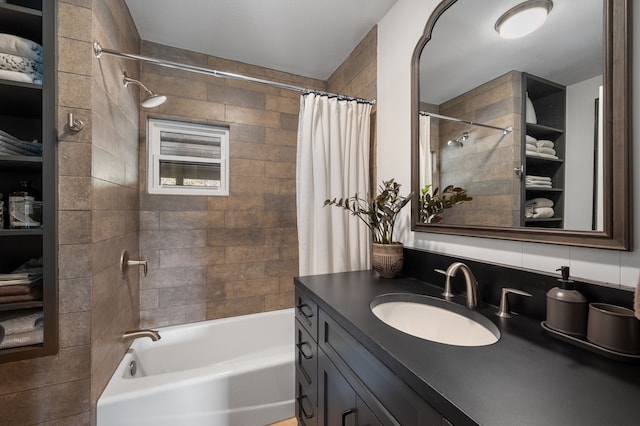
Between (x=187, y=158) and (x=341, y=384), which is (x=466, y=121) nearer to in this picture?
(x=341, y=384)

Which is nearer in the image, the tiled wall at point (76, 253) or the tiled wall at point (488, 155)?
the tiled wall at point (488, 155)

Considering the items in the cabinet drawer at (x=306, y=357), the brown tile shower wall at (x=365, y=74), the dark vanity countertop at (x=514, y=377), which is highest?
the brown tile shower wall at (x=365, y=74)

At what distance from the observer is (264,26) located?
5.75 feet

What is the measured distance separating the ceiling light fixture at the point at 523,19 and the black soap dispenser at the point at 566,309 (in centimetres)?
84

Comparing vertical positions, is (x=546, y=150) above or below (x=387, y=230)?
above

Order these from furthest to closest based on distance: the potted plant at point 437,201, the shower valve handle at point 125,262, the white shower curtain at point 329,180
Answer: the white shower curtain at point 329,180 → the shower valve handle at point 125,262 → the potted plant at point 437,201

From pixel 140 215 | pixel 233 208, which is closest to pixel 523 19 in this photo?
pixel 233 208

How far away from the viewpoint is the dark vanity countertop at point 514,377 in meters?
0.44

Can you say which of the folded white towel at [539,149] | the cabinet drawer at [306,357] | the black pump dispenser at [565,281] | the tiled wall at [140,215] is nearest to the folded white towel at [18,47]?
the tiled wall at [140,215]

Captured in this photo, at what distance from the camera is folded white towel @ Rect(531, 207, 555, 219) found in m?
0.83

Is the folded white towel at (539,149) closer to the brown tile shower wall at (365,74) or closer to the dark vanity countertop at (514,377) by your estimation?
the dark vanity countertop at (514,377)

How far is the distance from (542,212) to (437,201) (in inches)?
17.1

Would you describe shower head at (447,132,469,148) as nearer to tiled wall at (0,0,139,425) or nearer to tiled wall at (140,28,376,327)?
tiled wall at (140,28,376,327)

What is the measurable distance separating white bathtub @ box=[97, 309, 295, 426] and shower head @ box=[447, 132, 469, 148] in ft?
4.78
